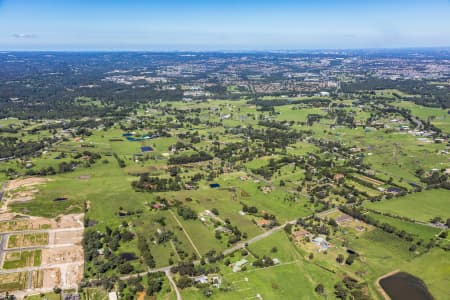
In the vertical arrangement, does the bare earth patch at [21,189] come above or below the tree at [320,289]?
above

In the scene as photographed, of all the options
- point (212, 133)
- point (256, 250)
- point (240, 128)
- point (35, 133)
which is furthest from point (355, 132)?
point (35, 133)

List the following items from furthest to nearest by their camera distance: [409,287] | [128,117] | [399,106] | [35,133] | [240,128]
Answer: [399,106] → [128,117] → [240,128] → [35,133] → [409,287]

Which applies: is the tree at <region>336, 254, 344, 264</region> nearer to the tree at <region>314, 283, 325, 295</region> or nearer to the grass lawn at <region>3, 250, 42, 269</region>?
the tree at <region>314, 283, 325, 295</region>

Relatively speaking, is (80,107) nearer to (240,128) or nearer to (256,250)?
(240,128)

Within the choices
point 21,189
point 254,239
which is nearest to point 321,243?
point 254,239

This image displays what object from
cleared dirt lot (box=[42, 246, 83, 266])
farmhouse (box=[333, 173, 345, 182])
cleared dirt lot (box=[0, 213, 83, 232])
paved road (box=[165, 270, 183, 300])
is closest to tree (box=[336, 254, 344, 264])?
paved road (box=[165, 270, 183, 300])

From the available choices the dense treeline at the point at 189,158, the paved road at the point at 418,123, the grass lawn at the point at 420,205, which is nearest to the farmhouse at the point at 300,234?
the grass lawn at the point at 420,205

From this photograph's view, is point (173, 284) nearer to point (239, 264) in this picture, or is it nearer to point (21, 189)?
point (239, 264)

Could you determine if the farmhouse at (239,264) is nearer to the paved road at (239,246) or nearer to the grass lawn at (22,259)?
the paved road at (239,246)
